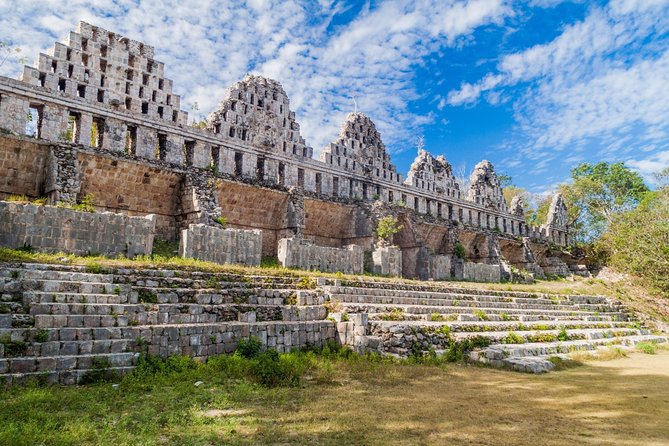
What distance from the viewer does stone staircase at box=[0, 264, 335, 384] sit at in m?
7.00

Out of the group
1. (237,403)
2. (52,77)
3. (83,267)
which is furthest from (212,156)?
(237,403)

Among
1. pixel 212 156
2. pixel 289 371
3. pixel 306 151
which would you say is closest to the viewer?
pixel 289 371

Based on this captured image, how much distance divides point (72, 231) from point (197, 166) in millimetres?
10567

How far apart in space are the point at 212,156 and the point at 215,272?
1355cm

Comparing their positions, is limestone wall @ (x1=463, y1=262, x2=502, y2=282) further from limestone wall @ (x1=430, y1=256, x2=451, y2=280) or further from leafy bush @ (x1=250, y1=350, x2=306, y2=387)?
leafy bush @ (x1=250, y1=350, x2=306, y2=387)

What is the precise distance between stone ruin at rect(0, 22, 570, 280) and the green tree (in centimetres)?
1923

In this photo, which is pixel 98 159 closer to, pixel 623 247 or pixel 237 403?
pixel 237 403

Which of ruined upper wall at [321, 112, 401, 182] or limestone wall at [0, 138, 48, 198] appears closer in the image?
limestone wall at [0, 138, 48, 198]

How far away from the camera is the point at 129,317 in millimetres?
8445

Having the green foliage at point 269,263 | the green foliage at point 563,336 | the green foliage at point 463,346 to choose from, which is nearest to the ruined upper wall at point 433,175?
the green foliage at point 269,263

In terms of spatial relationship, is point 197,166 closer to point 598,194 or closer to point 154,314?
point 154,314

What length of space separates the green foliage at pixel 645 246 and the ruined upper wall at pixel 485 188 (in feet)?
42.5

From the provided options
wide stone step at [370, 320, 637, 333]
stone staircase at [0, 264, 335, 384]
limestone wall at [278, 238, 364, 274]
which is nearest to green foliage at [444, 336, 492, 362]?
wide stone step at [370, 320, 637, 333]

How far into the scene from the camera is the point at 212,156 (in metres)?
24.0
